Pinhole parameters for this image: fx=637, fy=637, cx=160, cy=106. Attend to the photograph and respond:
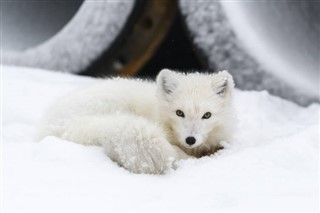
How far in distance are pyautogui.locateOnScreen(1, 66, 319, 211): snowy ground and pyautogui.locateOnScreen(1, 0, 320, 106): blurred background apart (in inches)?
39.8

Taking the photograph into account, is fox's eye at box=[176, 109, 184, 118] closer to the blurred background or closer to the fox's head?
the fox's head

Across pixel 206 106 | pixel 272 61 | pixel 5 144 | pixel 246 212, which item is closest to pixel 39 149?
pixel 5 144

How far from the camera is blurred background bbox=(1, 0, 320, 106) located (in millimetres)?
3672

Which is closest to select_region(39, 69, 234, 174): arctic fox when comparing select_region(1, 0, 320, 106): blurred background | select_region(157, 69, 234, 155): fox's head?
select_region(157, 69, 234, 155): fox's head

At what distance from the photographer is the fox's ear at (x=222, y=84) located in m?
2.63

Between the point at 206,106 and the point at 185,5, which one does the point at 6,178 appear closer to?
the point at 206,106

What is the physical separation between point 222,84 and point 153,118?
324 millimetres

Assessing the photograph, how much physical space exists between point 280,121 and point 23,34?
5.53 ft

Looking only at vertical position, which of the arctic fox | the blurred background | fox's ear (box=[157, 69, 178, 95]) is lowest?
the arctic fox

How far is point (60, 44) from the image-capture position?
3727 millimetres

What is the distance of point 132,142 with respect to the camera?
7.28 feet

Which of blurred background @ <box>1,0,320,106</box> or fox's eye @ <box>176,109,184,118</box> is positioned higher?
blurred background @ <box>1,0,320,106</box>

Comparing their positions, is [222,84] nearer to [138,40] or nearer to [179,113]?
[179,113]

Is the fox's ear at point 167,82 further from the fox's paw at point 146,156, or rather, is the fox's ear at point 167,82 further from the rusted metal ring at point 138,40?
the rusted metal ring at point 138,40
